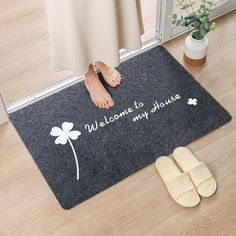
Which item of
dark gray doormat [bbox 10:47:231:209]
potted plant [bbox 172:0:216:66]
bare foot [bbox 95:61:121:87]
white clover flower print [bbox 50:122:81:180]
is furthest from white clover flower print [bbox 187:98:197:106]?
white clover flower print [bbox 50:122:81:180]

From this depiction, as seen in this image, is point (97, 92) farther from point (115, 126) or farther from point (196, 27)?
point (196, 27)

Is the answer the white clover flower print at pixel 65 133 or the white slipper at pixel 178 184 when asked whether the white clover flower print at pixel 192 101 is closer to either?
the white slipper at pixel 178 184

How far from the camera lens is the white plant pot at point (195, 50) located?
1884mm

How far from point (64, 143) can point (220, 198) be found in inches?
25.5

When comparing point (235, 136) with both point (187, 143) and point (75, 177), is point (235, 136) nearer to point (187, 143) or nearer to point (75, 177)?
point (187, 143)

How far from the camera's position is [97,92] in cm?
183

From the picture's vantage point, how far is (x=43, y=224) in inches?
60.0

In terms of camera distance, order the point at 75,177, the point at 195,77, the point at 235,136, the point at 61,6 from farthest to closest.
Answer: the point at 195,77, the point at 235,136, the point at 75,177, the point at 61,6

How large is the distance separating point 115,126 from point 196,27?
550 millimetres

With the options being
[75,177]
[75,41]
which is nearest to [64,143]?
[75,177]

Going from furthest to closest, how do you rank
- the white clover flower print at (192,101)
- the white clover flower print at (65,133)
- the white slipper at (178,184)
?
the white clover flower print at (192,101) → the white clover flower print at (65,133) → the white slipper at (178,184)

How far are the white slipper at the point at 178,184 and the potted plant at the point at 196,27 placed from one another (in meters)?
0.56

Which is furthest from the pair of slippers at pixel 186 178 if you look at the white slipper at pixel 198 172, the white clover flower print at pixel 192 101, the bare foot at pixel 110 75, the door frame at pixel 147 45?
the door frame at pixel 147 45

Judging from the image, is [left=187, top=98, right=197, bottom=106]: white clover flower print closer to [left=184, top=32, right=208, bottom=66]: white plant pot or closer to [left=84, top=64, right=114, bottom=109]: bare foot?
[left=184, top=32, right=208, bottom=66]: white plant pot
